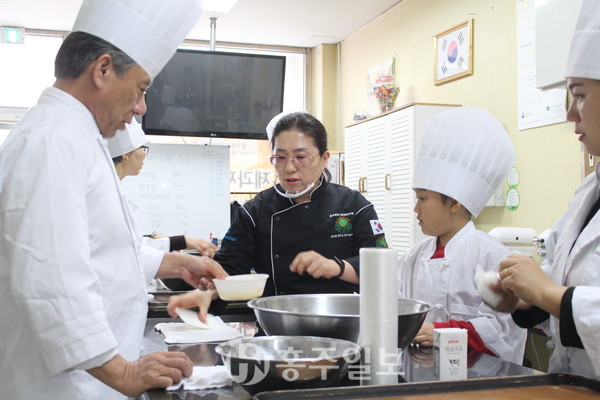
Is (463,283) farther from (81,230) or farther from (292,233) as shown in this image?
(81,230)

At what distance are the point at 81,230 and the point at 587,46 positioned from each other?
3.65 feet

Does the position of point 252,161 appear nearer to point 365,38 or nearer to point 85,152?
point 365,38

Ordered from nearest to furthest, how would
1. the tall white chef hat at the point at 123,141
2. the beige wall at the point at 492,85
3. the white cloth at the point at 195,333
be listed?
1. the white cloth at the point at 195,333
2. the tall white chef hat at the point at 123,141
3. the beige wall at the point at 492,85

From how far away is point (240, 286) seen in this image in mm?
1488

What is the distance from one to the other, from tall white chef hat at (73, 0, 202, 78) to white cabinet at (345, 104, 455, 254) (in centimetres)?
318

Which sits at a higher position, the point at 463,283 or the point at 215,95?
the point at 215,95

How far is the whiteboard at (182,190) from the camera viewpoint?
17.5ft

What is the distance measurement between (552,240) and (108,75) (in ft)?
3.92

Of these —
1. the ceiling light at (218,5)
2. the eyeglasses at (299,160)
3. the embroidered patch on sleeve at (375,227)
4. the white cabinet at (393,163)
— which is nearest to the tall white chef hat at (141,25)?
the eyeglasses at (299,160)

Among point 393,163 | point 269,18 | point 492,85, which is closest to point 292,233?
point 492,85

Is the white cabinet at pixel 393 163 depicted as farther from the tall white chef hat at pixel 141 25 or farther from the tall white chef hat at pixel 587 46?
the tall white chef hat at pixel 141 25

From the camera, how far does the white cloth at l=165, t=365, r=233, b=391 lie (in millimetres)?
1133

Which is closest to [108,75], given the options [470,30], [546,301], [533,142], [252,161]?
[546,301]

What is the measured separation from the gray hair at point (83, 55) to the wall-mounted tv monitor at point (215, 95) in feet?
12.8
